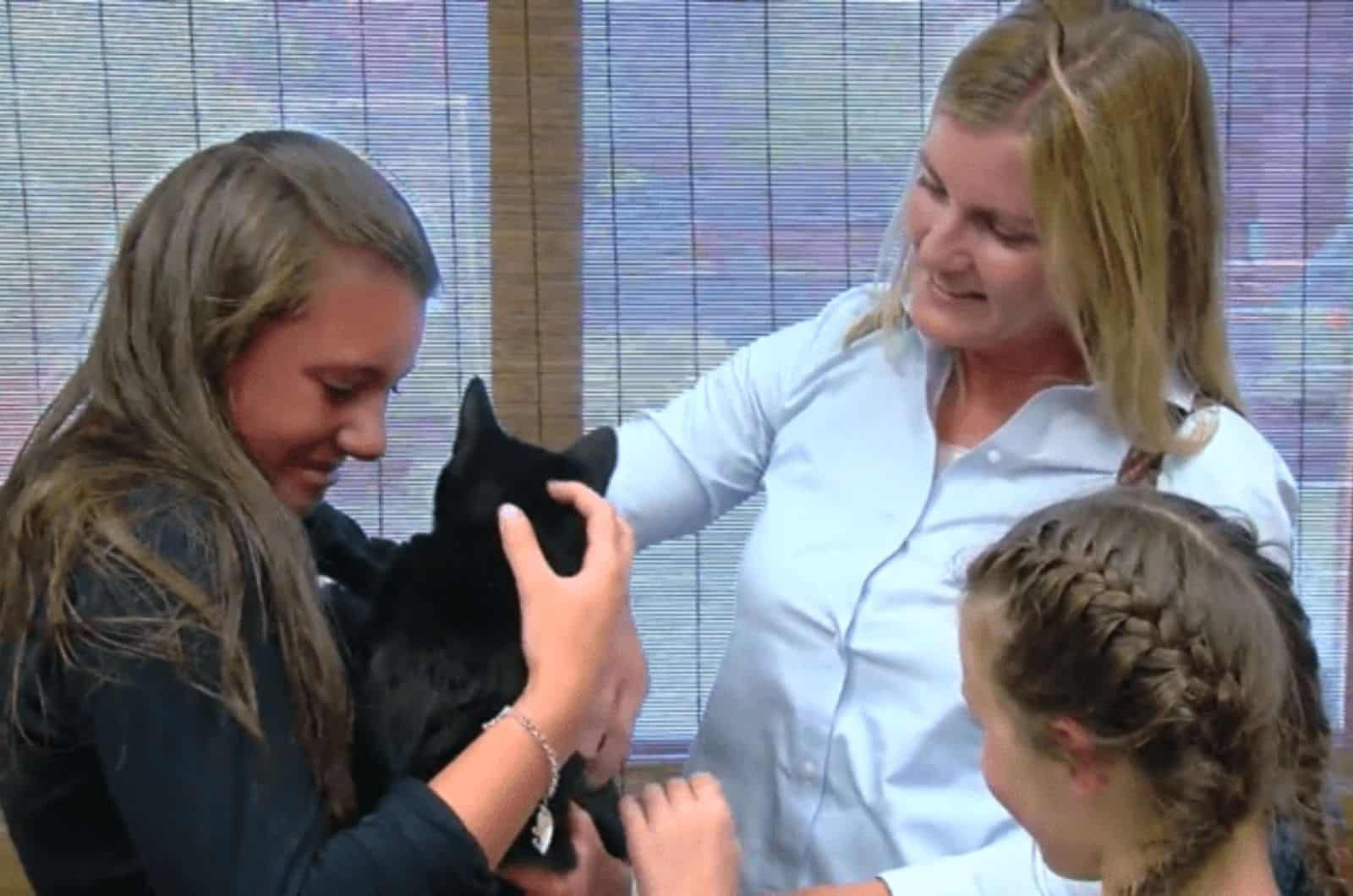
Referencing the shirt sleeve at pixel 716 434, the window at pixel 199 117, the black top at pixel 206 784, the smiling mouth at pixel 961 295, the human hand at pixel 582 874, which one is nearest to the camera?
the black top at pixel 206 784

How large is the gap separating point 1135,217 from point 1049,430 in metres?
0.20

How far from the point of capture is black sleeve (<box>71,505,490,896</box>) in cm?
92

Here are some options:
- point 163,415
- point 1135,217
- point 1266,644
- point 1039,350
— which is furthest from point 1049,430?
point 163,415

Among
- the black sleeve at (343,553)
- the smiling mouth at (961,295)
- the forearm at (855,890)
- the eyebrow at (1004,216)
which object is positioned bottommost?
the forearm at (855,890)

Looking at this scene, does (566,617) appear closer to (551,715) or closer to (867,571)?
(551,715)

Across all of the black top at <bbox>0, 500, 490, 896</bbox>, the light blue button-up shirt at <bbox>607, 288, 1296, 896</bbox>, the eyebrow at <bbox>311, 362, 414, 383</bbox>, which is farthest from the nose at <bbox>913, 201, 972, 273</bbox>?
the black top at <bbox>0, 500, 490, 896</bbox>

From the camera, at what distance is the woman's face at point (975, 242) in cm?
119

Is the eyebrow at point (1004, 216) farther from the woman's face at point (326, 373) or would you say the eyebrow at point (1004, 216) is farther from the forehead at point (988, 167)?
the woman's face at point (326, 373)

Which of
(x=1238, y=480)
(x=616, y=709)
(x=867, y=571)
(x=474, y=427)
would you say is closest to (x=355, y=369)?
(x=474, y=427)

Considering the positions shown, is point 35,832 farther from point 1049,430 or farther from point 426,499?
point 426,499

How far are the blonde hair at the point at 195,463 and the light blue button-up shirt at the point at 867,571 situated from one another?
41cm

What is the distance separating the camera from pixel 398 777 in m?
1.06

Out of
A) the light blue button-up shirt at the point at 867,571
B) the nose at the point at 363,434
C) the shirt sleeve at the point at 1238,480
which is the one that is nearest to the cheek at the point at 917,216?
the light blue button-up shirt at the point at 867,571

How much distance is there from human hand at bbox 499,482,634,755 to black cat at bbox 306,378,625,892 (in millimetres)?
31
